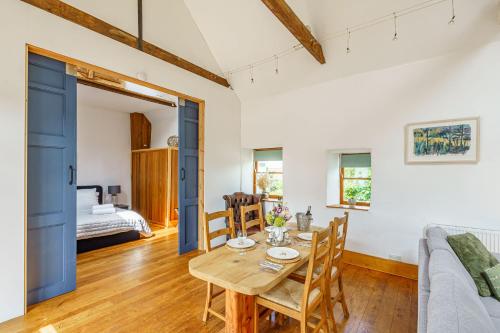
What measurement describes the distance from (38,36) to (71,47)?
26cm

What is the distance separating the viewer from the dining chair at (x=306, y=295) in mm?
1563

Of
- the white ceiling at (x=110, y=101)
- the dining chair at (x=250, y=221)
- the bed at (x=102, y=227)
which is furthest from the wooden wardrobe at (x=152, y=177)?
the dining chair at (x=250, y=221)

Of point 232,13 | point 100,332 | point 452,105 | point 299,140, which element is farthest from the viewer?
point 299,140

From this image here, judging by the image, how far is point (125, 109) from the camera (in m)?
6.00

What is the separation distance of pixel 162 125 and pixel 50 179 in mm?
3985

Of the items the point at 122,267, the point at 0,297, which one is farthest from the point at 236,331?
the point at 122,267

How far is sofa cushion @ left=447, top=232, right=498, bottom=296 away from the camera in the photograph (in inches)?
69.7

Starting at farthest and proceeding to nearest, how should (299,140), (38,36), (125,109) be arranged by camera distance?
(125,109)
(299,140)
(38,36)

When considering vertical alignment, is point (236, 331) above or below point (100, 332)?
above

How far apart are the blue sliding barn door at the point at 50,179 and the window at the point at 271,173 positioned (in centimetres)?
300

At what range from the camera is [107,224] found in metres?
4.11

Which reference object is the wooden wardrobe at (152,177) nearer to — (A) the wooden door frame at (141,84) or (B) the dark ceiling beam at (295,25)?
(A) the wooden door frame at (141,84)

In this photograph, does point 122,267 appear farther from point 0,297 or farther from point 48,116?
point 48,116

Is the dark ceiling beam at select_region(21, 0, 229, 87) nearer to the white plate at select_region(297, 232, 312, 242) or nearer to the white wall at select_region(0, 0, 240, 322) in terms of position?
the white wall at select_region(0, 0, 240, 322)
